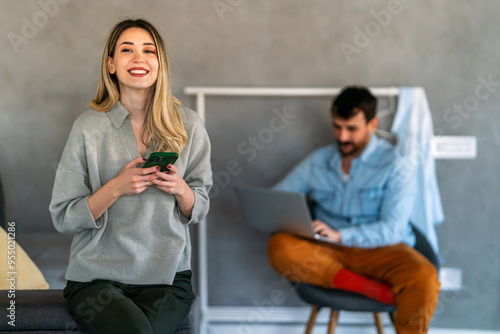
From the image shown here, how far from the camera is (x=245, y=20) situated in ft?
7.44

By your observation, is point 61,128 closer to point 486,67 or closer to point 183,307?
point 183,307

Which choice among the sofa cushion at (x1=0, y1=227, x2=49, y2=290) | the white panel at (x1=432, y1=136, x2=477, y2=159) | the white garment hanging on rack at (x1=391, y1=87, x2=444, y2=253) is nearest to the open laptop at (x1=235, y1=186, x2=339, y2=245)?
the white garment hanging on rack at (x1=391, y1=87, x2=444, y2=253)

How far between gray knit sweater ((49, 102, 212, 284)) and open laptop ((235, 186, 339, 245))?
557 mm

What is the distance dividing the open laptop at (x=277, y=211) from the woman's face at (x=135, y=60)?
0.70 meters

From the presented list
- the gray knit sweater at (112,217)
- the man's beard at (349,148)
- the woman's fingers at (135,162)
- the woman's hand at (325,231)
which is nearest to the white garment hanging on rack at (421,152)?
the man's beard at (349,148)

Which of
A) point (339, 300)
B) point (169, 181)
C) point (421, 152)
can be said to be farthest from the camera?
point (421, 152)

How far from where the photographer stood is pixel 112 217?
1353 millimetres

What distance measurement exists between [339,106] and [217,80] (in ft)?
1.81

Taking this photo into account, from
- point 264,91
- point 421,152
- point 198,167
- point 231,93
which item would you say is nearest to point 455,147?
point 421,152

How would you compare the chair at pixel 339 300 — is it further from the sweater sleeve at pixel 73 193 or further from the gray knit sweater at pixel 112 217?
the sweater sleeve at pixel 73 193

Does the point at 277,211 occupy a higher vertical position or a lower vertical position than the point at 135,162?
lower

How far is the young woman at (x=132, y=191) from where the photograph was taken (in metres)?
1.28

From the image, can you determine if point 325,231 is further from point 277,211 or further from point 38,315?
point 38,315

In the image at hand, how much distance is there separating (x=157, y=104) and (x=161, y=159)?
0.21 meters
